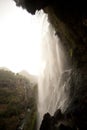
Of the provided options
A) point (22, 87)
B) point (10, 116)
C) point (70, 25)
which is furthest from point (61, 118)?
point (22, 87)

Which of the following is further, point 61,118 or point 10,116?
point 10,116

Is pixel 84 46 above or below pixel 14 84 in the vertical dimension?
above

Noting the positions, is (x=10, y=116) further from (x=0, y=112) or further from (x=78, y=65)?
(x=78, y=65)

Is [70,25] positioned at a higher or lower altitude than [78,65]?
higher

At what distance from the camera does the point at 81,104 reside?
12688 mm

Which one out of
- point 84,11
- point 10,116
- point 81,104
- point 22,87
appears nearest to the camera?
point 81,104

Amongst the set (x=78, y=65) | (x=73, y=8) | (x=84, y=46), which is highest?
(x=73, y=8)

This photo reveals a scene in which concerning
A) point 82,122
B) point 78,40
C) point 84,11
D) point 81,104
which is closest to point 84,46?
point 78,40

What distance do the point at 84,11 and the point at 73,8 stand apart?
1.03 metres

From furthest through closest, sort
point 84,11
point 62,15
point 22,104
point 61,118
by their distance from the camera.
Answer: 1. point 22,104
2. point 62,15
3. point 84,11
4. point 61,118

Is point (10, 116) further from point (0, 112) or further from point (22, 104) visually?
point (22, 104)

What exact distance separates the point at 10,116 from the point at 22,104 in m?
6.89

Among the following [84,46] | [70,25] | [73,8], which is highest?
[73,8]

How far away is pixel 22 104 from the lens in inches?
1880
